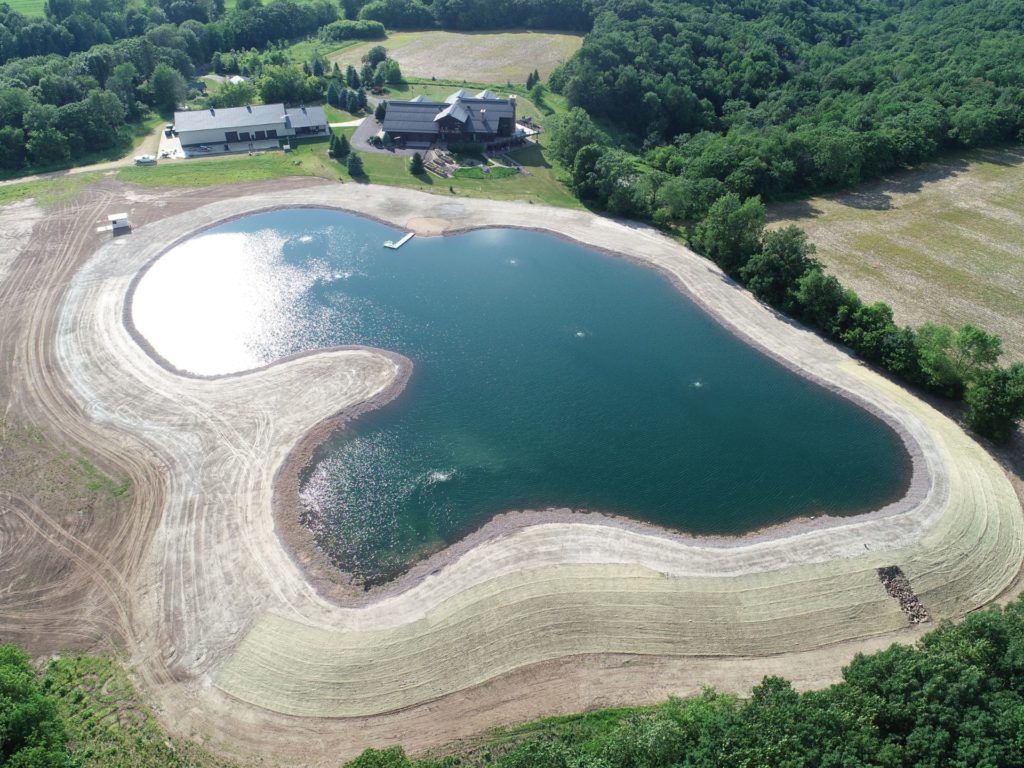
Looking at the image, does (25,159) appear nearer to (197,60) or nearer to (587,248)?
(197,60)

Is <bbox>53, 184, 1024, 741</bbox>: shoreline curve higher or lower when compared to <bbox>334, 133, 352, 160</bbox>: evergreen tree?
lower

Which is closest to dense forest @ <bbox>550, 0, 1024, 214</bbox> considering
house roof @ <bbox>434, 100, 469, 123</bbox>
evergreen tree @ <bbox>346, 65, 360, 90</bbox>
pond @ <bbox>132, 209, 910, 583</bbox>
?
house roof @ <bbox>434, 100, 469, 123</bbox>

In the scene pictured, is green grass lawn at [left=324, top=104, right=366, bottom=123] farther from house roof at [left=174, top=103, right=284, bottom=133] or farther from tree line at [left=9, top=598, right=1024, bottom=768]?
tree line at [left=9, top=598, right=1024, bottom=768]

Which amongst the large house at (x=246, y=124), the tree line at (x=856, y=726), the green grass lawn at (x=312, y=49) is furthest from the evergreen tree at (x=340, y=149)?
the tree line at (x=856, y=726)

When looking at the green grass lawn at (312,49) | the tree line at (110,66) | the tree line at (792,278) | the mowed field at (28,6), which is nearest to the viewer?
the tree line at (792,278)

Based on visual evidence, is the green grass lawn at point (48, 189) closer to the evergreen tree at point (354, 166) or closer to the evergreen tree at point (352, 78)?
the evergreen tree at point (354, 166)

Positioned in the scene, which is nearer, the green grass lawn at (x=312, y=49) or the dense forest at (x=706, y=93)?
the dense forest at (x=706, y=93)
